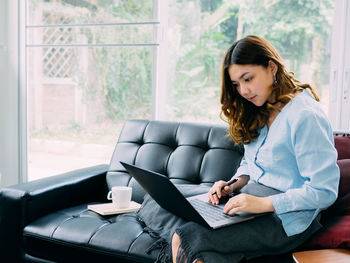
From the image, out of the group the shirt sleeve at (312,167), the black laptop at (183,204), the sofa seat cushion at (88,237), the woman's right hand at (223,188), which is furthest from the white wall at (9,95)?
the shirt sleeve at (312,167)

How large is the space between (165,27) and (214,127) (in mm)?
954

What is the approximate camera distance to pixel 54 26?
2.96 metres

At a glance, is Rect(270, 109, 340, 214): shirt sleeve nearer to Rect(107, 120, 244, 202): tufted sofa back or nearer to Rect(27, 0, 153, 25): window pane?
Rect(107, 120, 244, 202): tufted sofa back

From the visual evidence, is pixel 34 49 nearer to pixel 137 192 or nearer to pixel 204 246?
pixel 137 192

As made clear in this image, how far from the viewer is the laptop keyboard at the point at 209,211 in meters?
1.24

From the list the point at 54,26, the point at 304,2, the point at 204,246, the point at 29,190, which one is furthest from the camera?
the point at 54,26

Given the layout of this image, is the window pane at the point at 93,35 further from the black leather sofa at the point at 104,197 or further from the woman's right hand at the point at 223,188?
the woman's right hand at the point at 223,188

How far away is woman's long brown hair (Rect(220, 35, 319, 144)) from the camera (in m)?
1.38

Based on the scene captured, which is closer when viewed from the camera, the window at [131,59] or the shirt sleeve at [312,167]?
the shirt sleeve at [312,167]

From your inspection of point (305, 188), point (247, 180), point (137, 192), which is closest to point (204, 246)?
point (305, 188)

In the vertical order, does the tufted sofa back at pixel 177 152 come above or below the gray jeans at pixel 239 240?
above

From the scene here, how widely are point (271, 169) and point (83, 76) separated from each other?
6.43ft

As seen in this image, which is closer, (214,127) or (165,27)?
(214,127)

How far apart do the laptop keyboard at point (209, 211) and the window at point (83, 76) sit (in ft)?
4.59
